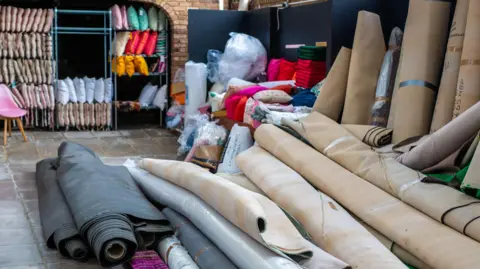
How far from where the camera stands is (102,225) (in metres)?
3.83

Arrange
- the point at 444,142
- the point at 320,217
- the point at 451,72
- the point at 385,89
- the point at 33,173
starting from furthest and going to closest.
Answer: the point at 33,173 → the point at 385,89 → the point at 451,72 → the point at 444,142 → the point at 320,217

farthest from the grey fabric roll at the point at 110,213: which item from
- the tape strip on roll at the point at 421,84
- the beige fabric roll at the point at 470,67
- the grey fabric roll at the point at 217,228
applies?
the beige fabric roll at the point at 470,67

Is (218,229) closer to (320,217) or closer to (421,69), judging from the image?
(320,217)

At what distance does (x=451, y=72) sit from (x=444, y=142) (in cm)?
88

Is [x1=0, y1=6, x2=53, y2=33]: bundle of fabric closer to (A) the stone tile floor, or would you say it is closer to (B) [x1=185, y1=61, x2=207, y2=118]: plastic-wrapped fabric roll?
(A) the stone tile floor

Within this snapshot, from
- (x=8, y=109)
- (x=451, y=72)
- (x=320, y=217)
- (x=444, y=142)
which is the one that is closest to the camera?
(x=320, y=217)

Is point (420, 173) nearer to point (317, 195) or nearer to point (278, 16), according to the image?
point (317, 195)

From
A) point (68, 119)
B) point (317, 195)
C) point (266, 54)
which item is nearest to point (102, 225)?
point (317, 195)

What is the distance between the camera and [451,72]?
4.18 metres

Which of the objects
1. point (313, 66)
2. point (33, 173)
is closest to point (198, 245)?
point (313, 66)

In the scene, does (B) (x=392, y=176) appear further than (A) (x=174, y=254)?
No

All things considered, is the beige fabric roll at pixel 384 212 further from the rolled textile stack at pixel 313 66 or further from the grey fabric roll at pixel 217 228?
the rolled textile stack at pixel 313 66

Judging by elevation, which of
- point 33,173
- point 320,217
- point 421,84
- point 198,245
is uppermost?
point 421,84

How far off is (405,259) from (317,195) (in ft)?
2.43
